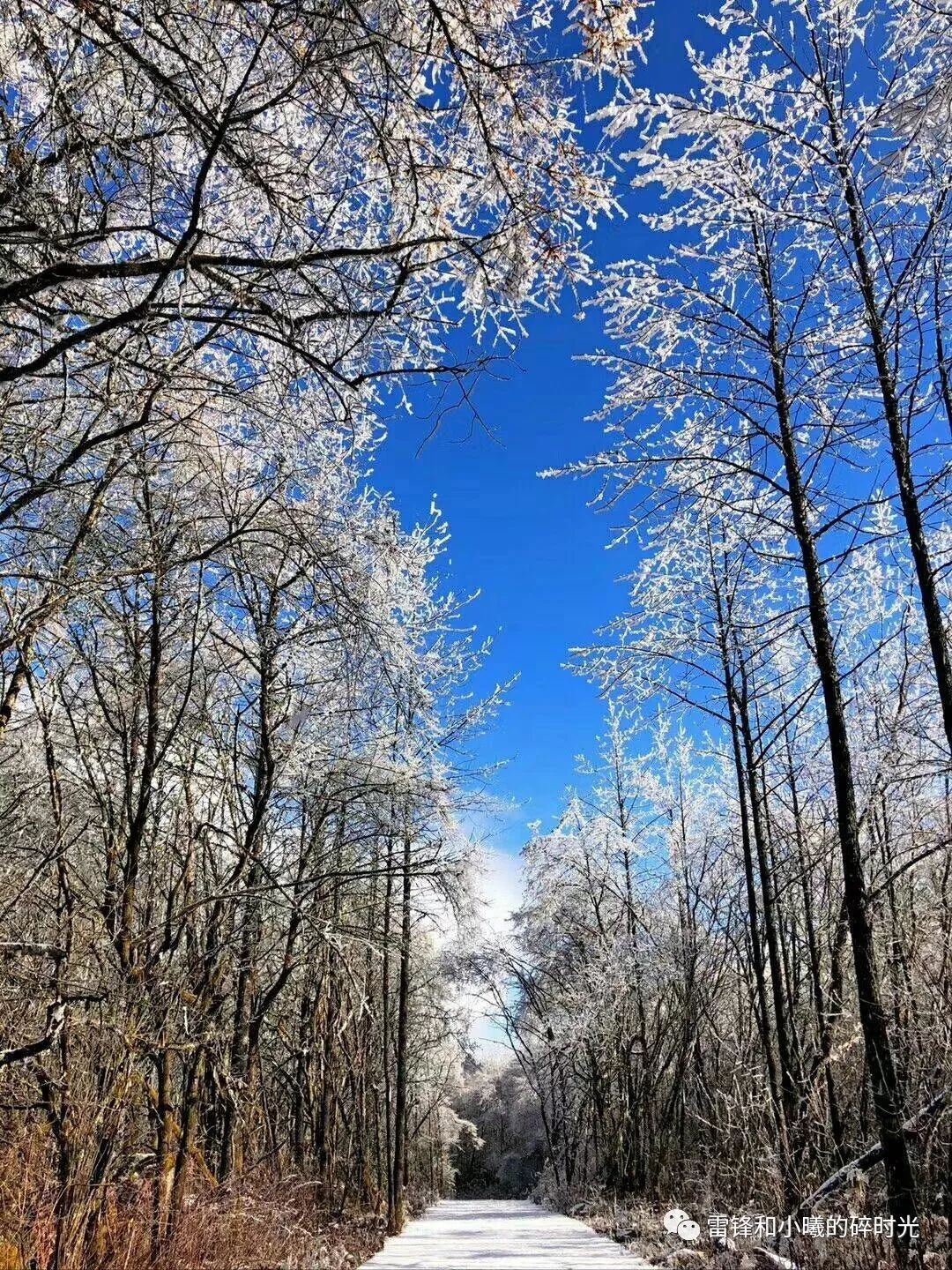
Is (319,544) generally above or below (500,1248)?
above

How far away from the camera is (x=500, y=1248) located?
901cm

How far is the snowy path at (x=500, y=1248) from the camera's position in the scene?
293 inches

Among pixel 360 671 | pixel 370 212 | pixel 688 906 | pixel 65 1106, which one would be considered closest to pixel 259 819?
pixel 65 1106

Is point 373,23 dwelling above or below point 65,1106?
above

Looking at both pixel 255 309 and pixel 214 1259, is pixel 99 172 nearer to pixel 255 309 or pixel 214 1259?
pixel 255 309

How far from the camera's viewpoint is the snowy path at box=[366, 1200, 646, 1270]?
743cm

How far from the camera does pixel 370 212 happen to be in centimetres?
340

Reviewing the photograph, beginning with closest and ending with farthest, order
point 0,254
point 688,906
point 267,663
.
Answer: point 0,254, point 267,663, point 688,906

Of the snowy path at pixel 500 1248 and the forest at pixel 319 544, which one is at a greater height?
the forest at pixel 319 544

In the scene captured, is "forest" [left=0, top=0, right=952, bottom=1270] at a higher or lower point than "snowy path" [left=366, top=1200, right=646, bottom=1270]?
higher

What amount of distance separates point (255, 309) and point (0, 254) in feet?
2.27

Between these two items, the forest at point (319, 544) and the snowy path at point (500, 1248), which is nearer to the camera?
the forest at point (319, 544)

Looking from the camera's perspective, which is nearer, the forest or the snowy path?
the forest

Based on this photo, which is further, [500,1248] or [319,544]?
[500,1248]
